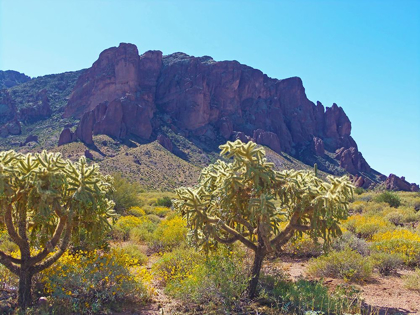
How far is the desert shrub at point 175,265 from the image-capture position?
7.49m

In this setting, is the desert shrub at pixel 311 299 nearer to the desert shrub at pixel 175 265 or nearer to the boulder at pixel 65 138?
the desert shrub at pixel 175 265

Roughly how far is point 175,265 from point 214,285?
1.90 m

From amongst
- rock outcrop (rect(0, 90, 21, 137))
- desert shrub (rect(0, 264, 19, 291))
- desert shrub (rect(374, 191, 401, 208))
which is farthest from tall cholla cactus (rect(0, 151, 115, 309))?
rock outcrop (rect(0, 90, 21, 137))

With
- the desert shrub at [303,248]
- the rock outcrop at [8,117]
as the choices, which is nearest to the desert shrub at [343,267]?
the desert shrub at [303,248]

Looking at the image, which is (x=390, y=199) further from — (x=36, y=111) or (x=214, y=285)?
(x=36, y=111)

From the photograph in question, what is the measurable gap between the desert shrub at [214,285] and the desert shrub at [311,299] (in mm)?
772

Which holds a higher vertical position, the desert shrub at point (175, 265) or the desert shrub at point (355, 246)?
the desert shrub at point (355, 246)

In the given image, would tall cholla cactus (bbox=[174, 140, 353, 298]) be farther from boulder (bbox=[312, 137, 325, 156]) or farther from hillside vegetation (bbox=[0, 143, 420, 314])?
boulder (bbox=[312, 137, 325, 156])

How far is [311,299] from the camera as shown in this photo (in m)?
6.27

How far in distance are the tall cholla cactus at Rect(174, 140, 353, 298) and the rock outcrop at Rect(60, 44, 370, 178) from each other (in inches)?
3536

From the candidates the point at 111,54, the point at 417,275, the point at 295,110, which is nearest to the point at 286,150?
the point at 295,110

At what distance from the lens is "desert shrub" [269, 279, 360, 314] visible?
584 centimetres

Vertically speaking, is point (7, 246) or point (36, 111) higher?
point (36, 111)

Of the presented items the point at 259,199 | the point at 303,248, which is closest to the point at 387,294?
the point at 303,248
